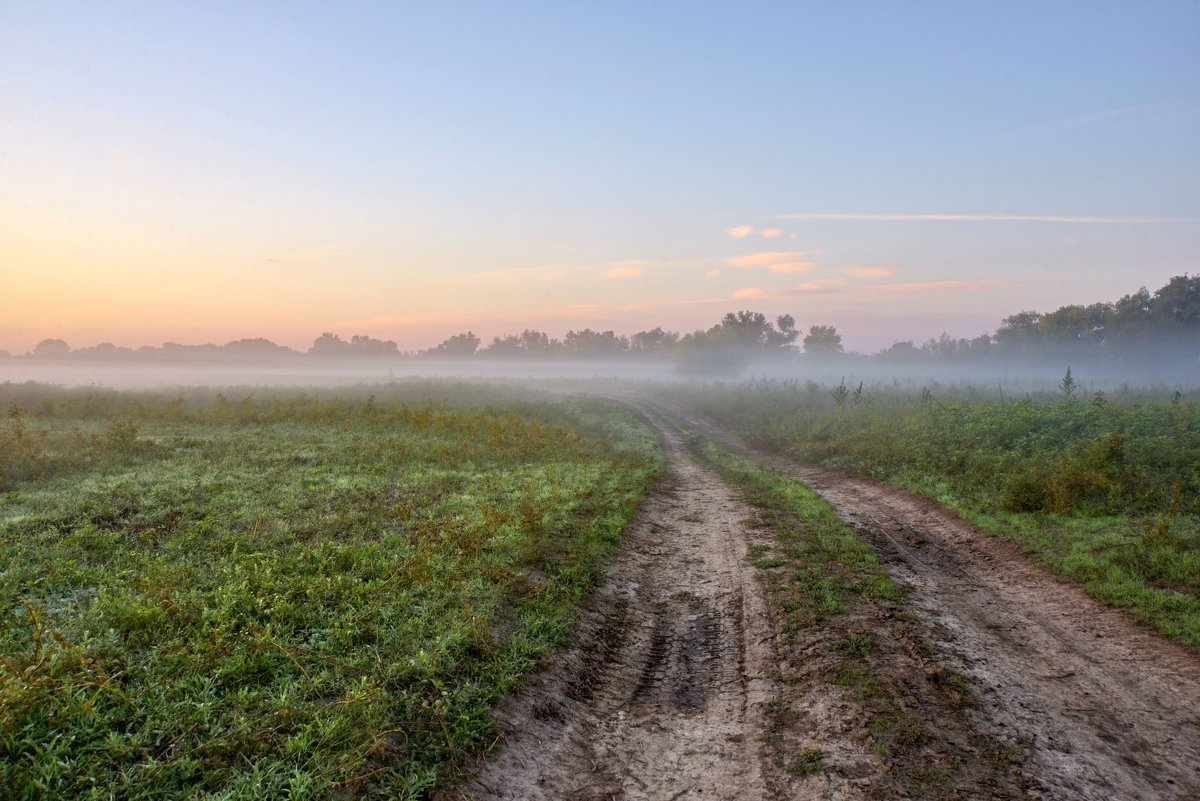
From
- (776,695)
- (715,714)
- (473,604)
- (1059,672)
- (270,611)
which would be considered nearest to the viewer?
(715,714)

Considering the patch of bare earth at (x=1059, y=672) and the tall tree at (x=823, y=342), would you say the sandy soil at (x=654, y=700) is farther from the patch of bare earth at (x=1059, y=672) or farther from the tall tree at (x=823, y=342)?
the tall tree at (x=823, y=342)

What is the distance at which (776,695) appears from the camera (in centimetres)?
581

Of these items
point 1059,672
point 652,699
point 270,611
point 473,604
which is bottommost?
point 652,699

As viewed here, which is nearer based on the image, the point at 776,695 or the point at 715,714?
the point at 715,714

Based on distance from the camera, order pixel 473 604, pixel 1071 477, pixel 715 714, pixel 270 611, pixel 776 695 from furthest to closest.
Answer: pixel 1071 477
pixel 473 604
pixel 270 611
pixel 776 695
pixel 715 714

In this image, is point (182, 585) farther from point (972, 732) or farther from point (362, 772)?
point (972, 732)

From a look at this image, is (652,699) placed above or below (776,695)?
below

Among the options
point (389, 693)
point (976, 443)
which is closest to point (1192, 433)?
point (976, 443)

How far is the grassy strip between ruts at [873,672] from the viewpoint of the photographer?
4.59m

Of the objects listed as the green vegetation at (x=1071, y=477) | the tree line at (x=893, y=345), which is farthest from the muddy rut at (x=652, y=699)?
the tree line at (x=893, y=345)

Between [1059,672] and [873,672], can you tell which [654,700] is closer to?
[873,672]

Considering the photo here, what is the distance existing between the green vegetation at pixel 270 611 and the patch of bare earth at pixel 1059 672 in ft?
15.4

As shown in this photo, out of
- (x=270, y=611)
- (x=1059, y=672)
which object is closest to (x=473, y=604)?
(x=270, y=611)

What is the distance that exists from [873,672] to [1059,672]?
7.08 feet
